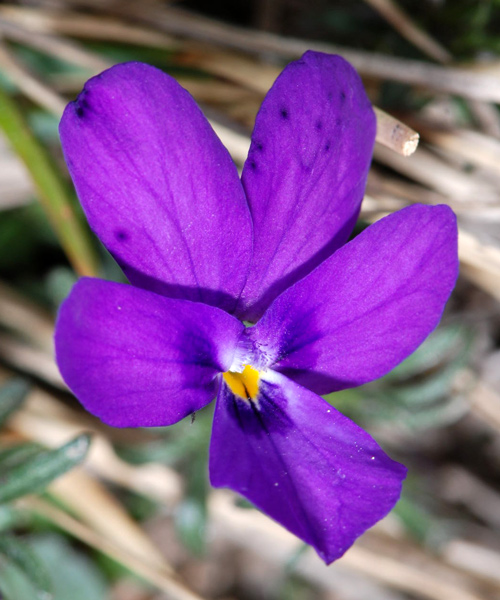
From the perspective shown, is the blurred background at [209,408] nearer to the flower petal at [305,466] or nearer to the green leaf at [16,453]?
the green leaf at [16,453]

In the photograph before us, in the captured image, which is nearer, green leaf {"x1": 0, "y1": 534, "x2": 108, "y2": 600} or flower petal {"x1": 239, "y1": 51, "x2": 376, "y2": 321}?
flower petal {"x1": 239, "y1": 51, "x2": 376, "y2": 321}

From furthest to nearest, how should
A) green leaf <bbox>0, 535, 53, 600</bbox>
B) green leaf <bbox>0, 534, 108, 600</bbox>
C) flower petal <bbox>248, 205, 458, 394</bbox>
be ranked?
green leaf <bbox>0, 534, 108, 600</bbox> → green leaf <bbox>0, 535, 53, 600</bbox> → flower petal <bbox>248, 205, 458, 394</bbox>

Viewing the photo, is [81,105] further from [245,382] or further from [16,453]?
[16,453]

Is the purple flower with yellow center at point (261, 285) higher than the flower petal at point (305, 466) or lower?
higher

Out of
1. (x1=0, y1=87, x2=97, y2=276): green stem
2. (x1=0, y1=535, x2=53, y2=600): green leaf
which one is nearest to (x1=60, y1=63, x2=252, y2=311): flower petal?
(x1=0, y1=87, x2=97, y2=276): green stem

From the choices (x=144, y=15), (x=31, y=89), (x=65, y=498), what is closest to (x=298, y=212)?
(x=31, y=89)

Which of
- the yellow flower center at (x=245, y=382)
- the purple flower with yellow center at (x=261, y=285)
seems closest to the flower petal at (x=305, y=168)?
the purple flower with yellow center at (x=261, y=285)

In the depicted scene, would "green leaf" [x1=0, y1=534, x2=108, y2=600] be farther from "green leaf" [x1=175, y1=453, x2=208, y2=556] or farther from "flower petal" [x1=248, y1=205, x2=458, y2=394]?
"flower petal" [x1=248, y1=205, x2=458, y2=394]

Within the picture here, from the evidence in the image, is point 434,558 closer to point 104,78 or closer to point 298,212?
point 298,212
